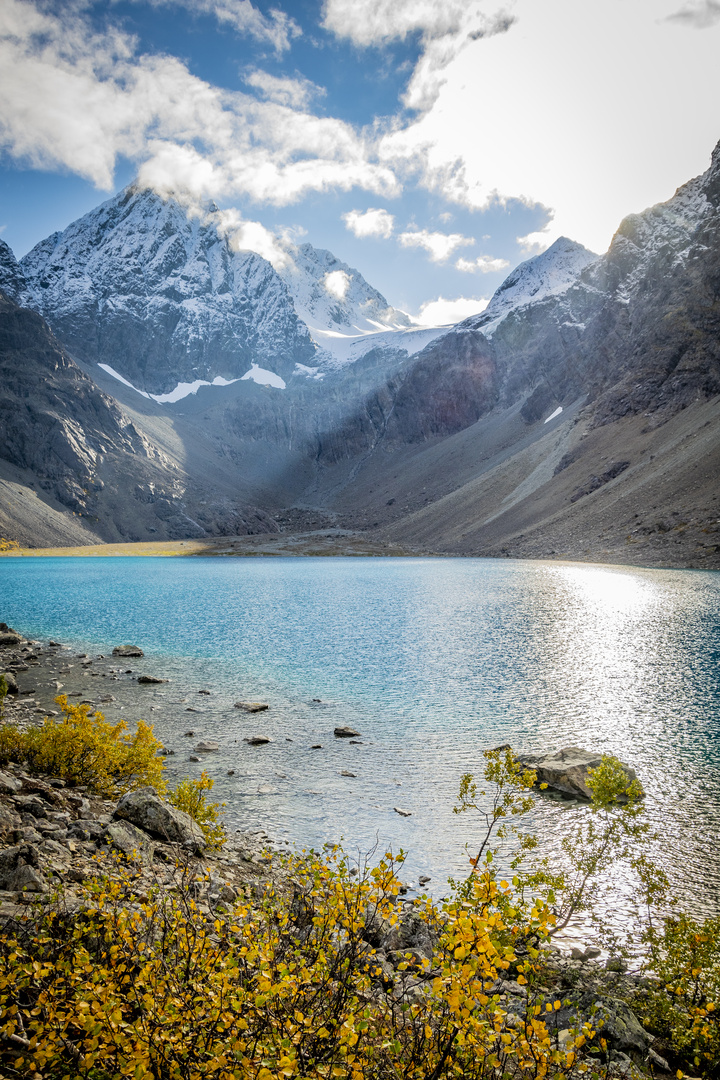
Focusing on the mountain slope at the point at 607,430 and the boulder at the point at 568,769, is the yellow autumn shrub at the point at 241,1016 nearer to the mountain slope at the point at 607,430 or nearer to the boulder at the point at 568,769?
the boulder at the point at 568,769

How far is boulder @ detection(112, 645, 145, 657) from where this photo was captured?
102ft

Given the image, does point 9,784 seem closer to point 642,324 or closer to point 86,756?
point 86,756

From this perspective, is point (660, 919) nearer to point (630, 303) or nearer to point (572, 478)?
point (572, 478)

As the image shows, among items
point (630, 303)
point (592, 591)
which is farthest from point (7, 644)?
point (630, 303)

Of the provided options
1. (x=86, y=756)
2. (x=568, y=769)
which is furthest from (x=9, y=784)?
(x=568, y=769)

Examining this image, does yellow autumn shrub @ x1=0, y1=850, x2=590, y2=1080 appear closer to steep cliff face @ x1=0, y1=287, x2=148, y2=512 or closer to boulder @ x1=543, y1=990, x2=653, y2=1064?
boulder @ x1=543, y1=990, x2=653, y2=1064

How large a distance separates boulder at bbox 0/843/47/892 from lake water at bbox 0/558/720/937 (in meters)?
6.02

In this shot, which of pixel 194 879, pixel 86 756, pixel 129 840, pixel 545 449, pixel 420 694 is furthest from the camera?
pixel 545 449

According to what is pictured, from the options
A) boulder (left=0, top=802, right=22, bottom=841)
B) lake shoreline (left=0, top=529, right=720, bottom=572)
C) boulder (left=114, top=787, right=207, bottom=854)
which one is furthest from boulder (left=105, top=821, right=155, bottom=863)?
lake shoreline (left=0, top=529, right=720, bottom=572)

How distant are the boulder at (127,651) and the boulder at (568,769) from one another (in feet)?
A: 73.0

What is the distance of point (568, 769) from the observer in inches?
612

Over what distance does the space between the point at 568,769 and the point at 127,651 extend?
24.5 m

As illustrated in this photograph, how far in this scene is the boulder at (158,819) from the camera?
1057cm

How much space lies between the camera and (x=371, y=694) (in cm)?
2455
